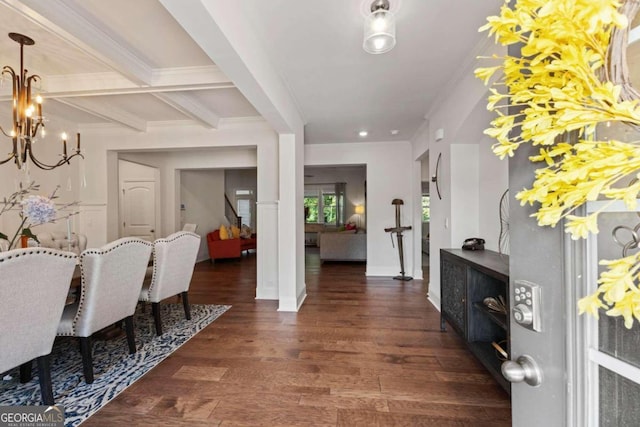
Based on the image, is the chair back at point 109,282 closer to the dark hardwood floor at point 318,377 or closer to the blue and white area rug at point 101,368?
the blue and white area rug at point 101,368

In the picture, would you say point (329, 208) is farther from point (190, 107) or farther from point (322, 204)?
point (190, 107)

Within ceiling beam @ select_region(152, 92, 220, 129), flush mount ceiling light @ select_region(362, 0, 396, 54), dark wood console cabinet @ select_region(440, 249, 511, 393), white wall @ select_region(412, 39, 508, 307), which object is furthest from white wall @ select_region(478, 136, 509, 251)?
ceiling beam @ select_region(152, 92, 220, 129)

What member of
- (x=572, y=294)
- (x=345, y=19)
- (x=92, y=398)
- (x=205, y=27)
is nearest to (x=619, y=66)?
(x=572, y=294)

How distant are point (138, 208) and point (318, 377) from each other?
5674 millimetres

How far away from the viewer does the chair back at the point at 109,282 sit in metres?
1.91

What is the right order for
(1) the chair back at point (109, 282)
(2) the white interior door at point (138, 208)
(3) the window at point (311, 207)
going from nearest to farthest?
(1) the chair back at point (109, 282) → (2) the white interior door at point (138, 208) → (3) the window at point (311, 207)

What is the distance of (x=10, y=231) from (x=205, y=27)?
4.10 meters

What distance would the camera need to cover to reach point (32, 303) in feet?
4.88

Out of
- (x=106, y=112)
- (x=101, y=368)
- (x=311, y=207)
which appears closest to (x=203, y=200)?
(x=106, y=112)

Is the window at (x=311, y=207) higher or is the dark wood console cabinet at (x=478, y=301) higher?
the window at (x=311, y=207)

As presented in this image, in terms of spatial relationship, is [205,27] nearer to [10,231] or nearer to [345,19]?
[345,19]

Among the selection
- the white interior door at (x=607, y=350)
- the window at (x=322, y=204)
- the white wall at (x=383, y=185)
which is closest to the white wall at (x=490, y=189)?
the white wall at (x=383, y=185)

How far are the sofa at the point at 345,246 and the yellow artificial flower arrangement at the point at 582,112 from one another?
19.4 feet

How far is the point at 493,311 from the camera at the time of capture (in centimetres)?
196
